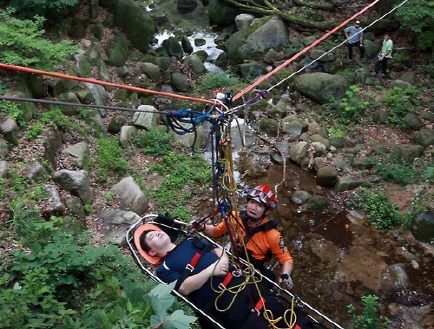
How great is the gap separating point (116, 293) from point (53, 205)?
2599mm

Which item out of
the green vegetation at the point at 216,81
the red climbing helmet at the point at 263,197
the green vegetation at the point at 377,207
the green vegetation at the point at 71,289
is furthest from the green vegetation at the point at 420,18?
the green vegetation at the point at 71,289

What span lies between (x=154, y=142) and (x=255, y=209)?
17.2 ft

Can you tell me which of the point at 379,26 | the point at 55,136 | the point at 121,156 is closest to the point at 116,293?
the point at 55,136

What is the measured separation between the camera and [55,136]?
7938mm

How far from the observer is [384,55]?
11.6 m

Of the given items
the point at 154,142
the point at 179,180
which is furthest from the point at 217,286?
the point at 154,142

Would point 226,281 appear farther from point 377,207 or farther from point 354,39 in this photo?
point 354,39

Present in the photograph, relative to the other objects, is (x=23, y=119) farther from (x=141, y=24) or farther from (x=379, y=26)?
(x=379, y=26)

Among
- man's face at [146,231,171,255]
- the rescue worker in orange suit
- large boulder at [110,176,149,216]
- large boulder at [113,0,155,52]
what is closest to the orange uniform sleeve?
the rescue worker in orange suit

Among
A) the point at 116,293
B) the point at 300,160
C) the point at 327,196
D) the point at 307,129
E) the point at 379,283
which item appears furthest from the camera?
the point at 307,129

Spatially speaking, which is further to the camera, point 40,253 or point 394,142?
point 394,142

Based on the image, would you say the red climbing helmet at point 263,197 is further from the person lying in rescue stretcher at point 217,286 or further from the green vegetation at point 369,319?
the green vegetation at point 369,319

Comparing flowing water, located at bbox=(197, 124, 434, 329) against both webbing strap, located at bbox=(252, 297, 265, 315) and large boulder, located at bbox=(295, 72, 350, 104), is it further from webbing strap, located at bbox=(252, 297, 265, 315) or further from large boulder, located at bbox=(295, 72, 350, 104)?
large boulder, located at bbox=(295, 72, 350, 104)

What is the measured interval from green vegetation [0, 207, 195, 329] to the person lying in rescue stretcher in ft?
0.94
